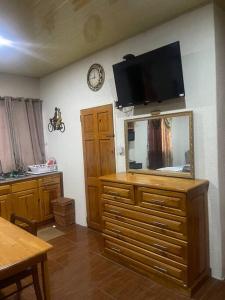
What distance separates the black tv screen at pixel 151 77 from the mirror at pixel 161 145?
0.24m

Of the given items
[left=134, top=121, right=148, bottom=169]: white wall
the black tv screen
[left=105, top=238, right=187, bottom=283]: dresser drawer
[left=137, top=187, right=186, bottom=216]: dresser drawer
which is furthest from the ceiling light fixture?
[left=105, top=238, right=187, bottom=283]: dresser drawer

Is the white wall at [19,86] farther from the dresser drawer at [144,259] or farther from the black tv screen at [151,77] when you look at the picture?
the dresser drawer at [144,259]

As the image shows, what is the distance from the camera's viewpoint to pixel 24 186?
377 centimetres

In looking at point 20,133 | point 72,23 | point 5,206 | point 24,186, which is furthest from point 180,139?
point 20,133

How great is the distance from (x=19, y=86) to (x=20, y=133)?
817mm

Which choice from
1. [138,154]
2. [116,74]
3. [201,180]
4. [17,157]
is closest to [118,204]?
[138,154]

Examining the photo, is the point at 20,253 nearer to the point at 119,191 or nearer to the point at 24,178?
the point at 119,191

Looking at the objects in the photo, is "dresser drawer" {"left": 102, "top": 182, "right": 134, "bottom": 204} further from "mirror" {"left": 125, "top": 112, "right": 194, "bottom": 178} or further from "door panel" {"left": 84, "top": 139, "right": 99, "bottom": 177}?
"door panel" {"left": 84, "top": 139, "right": 99, "bottom": 177}

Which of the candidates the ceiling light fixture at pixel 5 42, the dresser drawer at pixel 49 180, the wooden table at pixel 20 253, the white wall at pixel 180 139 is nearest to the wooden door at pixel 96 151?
the dresser drawer at pixel 49 180

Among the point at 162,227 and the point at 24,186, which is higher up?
the point at 24,186

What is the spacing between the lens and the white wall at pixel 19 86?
407 cm

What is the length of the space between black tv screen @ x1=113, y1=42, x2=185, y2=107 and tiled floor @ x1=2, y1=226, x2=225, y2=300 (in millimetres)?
1821

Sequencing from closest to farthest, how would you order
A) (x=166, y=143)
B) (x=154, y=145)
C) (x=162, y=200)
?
(x=162, y=200), (x=166, y=143), (x=154, y=145)

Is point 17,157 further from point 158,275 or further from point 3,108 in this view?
point 158,275
